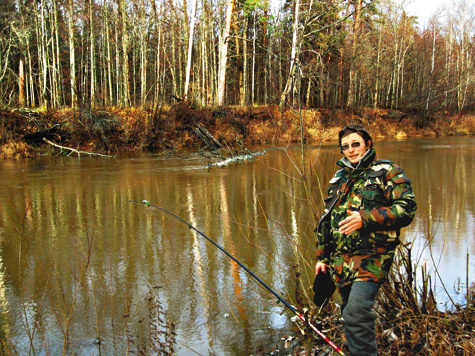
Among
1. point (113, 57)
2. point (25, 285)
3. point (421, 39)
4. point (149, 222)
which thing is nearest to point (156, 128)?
point (149, 222)

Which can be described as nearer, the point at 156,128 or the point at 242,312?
the point at 242,312

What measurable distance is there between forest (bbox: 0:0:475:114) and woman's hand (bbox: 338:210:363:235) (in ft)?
73.5

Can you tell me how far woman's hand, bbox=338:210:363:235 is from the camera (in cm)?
229

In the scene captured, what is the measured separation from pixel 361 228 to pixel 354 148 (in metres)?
0.51

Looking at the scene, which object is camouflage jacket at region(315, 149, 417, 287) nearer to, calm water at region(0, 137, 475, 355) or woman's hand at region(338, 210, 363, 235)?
woman's hand at region(338, 210, 363, 235)

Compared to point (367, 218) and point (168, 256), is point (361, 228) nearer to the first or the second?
point (367, 218)

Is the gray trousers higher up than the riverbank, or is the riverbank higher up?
the riverbank

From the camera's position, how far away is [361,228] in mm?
2355

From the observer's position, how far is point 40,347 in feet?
10.4

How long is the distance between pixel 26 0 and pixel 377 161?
119 ft

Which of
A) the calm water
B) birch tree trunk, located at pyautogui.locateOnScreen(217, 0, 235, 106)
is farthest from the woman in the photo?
birch tree trunk, located at pyautogui.locateOnScreen(217, 0, 235, 106)

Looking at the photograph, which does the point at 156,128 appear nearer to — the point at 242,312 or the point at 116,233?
the point at 116,233

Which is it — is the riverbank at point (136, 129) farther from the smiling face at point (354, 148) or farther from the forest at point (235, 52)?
the smiling face at point (354, 148)

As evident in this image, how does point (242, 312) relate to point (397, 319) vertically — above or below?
below
